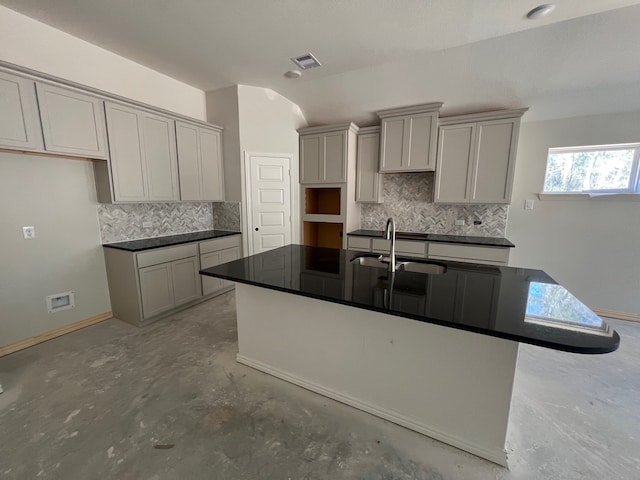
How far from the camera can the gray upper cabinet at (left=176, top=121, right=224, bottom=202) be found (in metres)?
3.27

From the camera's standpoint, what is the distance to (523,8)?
1.96 meters

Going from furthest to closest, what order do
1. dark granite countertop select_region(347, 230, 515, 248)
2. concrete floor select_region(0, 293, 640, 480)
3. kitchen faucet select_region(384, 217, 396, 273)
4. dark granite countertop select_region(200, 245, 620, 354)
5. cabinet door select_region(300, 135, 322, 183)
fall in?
cabinet door select_region(300, 135, 322, 183) → dark granite countertop select_region(347, 230, 515, 248) → kitchen faucet select_region(384, 217, 396, 273) → concrete floor select_region(0, 293, 640, 480) → dark granite countertop select_region(200, 245, 620, 354)

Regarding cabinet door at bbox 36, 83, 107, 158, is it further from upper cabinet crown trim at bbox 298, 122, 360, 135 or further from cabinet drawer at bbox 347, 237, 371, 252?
cabinet drawer at bbox 347, 237, 371, 252

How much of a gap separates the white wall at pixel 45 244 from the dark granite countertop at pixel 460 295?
1.92 m

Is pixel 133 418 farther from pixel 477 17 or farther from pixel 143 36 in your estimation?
pixel 477 17

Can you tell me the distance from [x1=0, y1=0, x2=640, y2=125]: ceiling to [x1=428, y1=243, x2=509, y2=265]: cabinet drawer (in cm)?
168

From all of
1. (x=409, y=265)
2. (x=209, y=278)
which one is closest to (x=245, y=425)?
(x=409, y=265)

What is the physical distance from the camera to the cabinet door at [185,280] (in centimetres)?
306

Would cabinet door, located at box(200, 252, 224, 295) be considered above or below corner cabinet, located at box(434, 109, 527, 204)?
below

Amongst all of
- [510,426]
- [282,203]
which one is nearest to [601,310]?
[510,426]

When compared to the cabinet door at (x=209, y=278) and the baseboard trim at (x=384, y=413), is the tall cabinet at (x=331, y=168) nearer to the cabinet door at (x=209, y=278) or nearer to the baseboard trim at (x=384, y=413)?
the cabinet door at (x=209, y=278)

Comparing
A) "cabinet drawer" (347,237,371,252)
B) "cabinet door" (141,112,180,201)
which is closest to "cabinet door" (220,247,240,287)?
"cabinet door" (141,112,180,201)

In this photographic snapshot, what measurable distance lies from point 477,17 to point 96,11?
305 centimetres

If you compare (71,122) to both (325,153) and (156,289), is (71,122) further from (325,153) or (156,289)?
(325,153)
